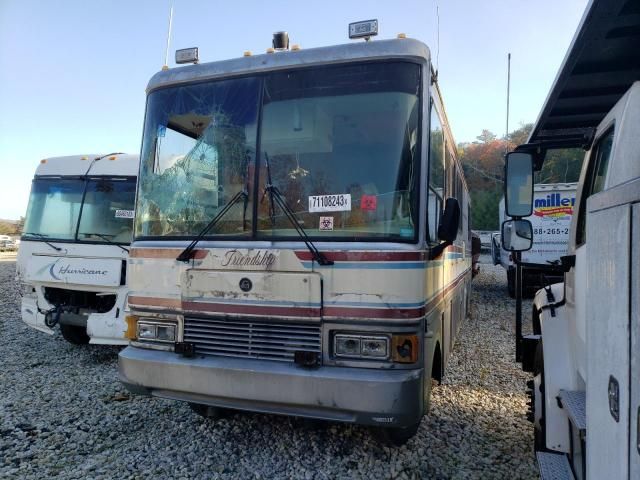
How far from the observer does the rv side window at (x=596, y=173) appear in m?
2.56

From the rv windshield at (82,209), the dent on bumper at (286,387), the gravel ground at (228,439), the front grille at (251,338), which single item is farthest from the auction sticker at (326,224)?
the rv windshield at (82,209)

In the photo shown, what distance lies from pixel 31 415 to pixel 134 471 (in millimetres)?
1761

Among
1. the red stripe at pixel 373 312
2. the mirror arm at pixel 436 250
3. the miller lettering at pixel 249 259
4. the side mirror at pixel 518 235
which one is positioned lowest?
the red stripe at pixel 373 312

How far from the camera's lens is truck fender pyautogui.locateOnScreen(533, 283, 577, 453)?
8.80 ft

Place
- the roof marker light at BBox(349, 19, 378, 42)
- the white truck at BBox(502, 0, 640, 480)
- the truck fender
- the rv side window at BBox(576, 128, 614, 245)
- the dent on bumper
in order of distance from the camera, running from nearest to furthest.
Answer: the white truck at BBox(502, 0, 640, 480) → the rv side window at BBox(576, 128, 614, 245) → the truck fender → the dent on bumper → the roof marker light at BBox(349, 19, 378, 42)

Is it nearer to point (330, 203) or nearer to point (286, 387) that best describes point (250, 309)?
point (286, 387)

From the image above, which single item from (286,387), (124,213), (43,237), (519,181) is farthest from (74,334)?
(519,181)

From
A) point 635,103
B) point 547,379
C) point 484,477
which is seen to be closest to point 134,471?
point 484,477

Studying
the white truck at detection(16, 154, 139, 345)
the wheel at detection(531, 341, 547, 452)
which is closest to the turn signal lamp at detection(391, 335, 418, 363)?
the wheel at detection(531, 341, 547, 452)

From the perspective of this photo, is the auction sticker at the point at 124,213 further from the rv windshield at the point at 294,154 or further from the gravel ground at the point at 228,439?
the rv windshield at the point at 294,154

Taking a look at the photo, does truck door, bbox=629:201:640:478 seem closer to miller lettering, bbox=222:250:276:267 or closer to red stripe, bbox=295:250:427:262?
red stripe, bbox=295:250:427:262

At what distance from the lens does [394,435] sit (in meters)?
3.55

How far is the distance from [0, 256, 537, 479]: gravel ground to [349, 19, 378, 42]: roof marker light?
10.3ft

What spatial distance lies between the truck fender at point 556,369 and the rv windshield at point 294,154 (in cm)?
104
